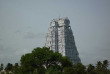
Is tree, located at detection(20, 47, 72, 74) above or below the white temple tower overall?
below

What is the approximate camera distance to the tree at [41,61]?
7850cm

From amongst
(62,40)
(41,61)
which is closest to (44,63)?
(41,61)

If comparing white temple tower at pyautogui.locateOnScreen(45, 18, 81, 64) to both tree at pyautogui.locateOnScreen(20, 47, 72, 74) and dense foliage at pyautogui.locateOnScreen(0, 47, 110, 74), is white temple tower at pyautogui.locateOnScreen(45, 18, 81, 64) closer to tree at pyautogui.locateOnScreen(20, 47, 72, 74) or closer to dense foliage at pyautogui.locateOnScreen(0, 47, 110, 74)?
dense foliage at pyautogui.locateOnScreen(0, 47, 110, 74)

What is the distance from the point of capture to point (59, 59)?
8306cm

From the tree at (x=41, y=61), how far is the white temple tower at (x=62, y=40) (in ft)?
190

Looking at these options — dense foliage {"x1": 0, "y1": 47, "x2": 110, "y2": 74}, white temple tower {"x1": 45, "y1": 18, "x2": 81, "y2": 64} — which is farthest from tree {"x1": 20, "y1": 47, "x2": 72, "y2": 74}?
white temple tower {"x1": 45, "y1": 18, "x2": 81, "y2": 64}

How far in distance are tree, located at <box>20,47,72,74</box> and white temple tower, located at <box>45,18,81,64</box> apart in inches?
2285

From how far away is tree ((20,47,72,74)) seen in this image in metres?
78.5

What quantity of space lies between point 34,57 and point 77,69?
16126 millimetres

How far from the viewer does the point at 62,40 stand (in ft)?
477

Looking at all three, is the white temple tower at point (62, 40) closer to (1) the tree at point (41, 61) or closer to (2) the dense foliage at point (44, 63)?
(2) the dense foliage at point (44, 63)

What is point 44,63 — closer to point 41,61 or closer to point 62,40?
point 41,61

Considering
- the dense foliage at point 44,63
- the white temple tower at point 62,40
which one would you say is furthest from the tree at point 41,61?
the white temple tower at point 62,40

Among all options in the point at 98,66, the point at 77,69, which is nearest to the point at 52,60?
the point at 77,69
